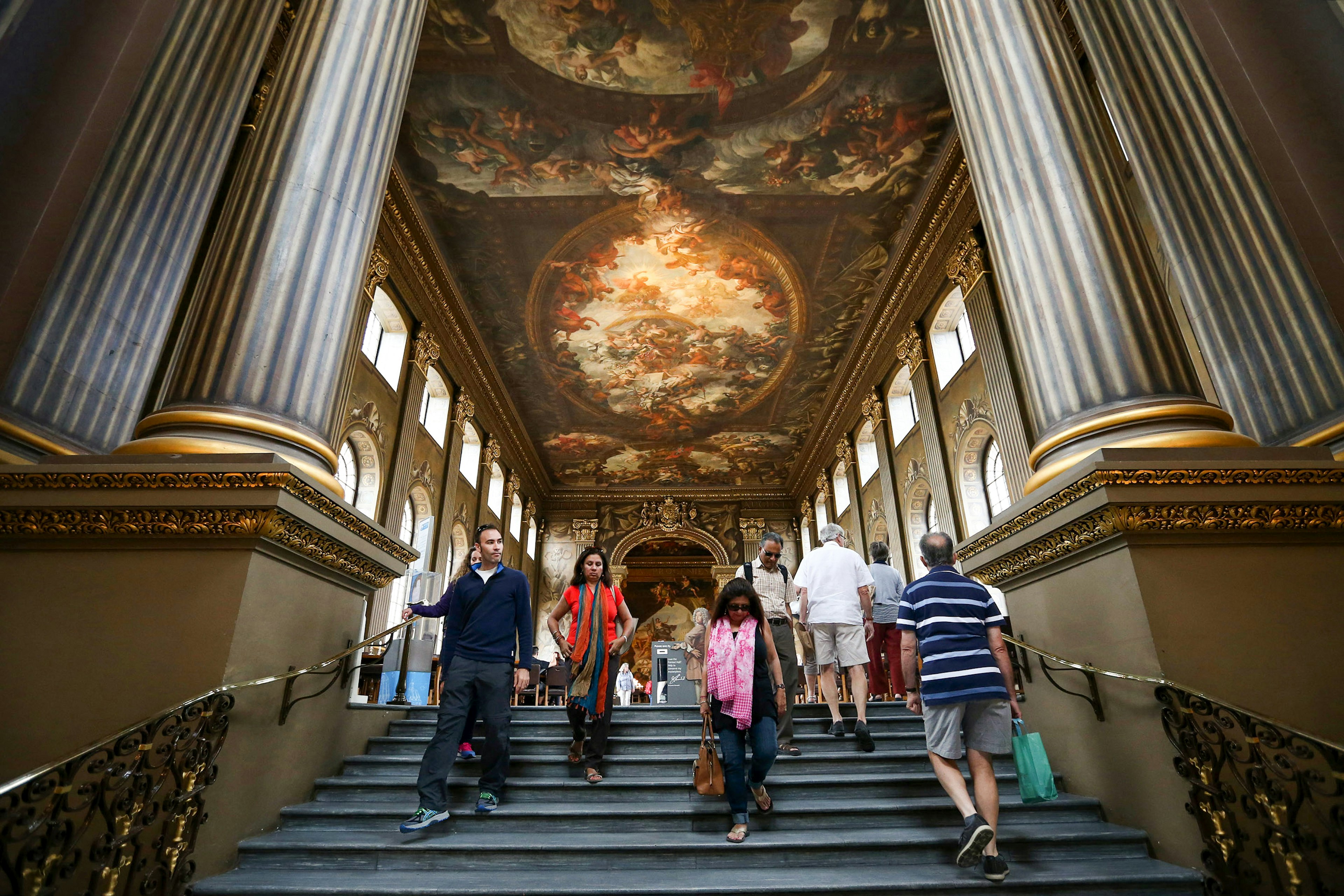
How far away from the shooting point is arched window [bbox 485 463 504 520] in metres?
17.2

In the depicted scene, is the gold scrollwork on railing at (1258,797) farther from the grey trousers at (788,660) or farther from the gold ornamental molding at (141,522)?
the gold ornamental molding at (141,522)

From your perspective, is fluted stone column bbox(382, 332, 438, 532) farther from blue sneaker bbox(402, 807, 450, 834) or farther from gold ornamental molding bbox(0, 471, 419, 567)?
blue sneaker bbox(402, 807, 450, 834)

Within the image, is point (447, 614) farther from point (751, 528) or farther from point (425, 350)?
point (751, 528)

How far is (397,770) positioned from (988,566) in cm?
350

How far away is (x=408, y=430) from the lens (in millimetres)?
11477

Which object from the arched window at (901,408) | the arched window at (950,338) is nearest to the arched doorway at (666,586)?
the arched window at (901,408)

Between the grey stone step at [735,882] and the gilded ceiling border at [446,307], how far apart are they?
7.86m

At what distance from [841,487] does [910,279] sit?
6.86m

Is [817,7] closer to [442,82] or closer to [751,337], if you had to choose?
[442,82]

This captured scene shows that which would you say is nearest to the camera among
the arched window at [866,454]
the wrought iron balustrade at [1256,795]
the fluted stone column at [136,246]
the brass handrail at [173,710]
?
the brass handrail at [173,710]

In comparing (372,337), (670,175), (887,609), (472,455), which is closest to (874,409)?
(670,175)

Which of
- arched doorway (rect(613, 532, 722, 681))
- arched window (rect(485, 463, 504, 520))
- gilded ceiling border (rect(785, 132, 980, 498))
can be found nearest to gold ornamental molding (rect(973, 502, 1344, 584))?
gilded ceiling border (rect(785, 132, 980, 498))

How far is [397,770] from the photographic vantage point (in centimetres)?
391

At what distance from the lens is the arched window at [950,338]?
1112cm
